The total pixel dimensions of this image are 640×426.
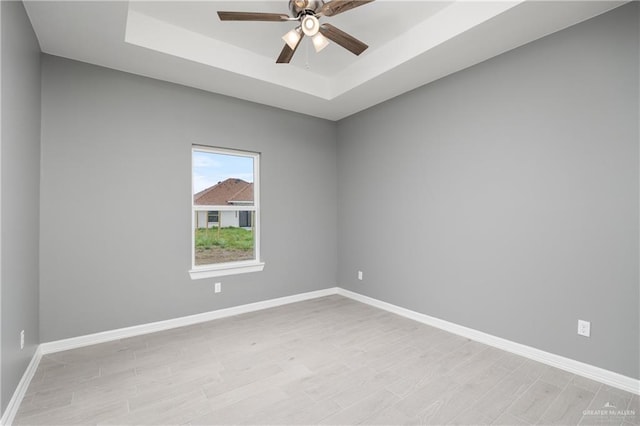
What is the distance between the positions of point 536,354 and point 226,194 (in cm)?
363

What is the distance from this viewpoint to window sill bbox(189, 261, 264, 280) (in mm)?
3562

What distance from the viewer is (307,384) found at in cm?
227

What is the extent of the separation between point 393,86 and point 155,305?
362 cm

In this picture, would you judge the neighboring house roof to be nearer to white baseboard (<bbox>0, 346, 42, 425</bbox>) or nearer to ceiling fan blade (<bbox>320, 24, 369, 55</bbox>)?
white baseboard (<bbox>0, 346, 42, 425</bbox>)

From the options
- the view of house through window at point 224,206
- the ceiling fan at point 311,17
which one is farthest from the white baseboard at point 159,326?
the ceiling fan at point 311,17

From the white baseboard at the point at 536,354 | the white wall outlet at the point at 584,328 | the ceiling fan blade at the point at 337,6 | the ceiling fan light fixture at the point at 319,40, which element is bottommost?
the white baseboard at the point at 536,354

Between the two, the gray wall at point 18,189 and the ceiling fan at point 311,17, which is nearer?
the gray wall at point 18,189

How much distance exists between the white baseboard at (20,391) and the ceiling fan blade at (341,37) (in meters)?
3.26

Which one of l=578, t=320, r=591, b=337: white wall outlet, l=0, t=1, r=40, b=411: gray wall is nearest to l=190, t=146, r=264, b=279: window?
l=0, t=1, r=40, b=411: gray wall

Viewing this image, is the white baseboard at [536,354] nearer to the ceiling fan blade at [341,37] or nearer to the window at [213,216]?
the window at [213,216]

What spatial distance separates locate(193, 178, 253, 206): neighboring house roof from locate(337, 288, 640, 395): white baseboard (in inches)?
94.6

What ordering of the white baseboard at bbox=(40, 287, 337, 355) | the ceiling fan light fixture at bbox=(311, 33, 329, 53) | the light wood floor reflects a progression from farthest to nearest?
the white baseboard at bbox=(40, 287, 337, 355)
the ceiling fan light fixture at bbox=(311, 33, 329, 53)
the light wood floor

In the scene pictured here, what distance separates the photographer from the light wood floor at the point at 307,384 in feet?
6.28

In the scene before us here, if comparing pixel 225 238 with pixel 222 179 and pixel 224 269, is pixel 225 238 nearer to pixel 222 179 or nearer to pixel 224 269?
pixel 224 269
